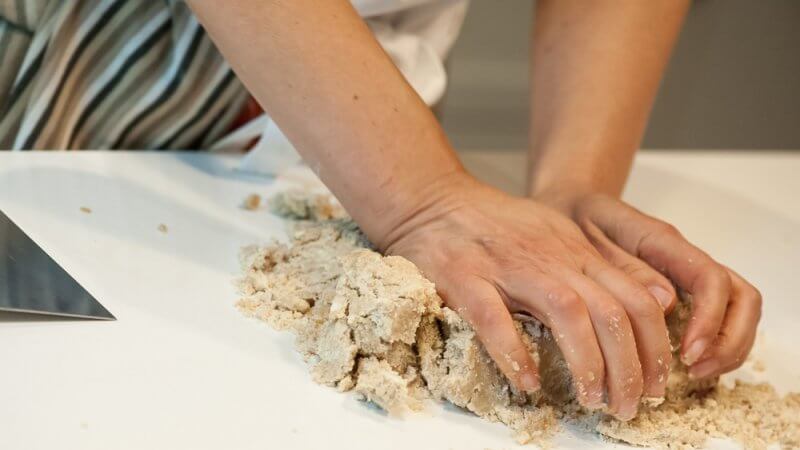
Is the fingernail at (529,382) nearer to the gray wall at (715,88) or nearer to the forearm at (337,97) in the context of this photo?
the forearm at (337,97)

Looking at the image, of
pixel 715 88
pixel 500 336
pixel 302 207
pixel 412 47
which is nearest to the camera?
pixel 500 336

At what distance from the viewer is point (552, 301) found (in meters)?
0.52

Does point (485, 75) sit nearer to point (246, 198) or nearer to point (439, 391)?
point (246, 198)

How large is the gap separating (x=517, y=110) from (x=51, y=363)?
1.56m

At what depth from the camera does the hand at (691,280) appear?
57cm

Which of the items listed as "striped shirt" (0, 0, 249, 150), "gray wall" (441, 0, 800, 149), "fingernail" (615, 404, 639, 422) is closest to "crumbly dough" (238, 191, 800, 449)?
"fingernail" (615, 404, 639, 422)

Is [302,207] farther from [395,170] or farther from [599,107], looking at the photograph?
[599,107]

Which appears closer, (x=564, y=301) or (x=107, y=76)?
(x=564, y=301)

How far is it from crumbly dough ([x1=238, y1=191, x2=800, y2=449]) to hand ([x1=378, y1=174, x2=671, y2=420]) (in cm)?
1

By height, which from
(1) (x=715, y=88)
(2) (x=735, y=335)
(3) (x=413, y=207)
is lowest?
(1) (x=715, y=88)

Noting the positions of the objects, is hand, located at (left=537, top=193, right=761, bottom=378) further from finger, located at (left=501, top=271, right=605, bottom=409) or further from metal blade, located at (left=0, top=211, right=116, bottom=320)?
metal blade, located at (left=0, top=211, right=116, bottom=320)

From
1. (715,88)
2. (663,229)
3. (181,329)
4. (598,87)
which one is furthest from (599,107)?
(715,88)

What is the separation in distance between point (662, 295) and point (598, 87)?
28 centimetres

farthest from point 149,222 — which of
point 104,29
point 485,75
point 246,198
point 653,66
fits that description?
point 485,75
